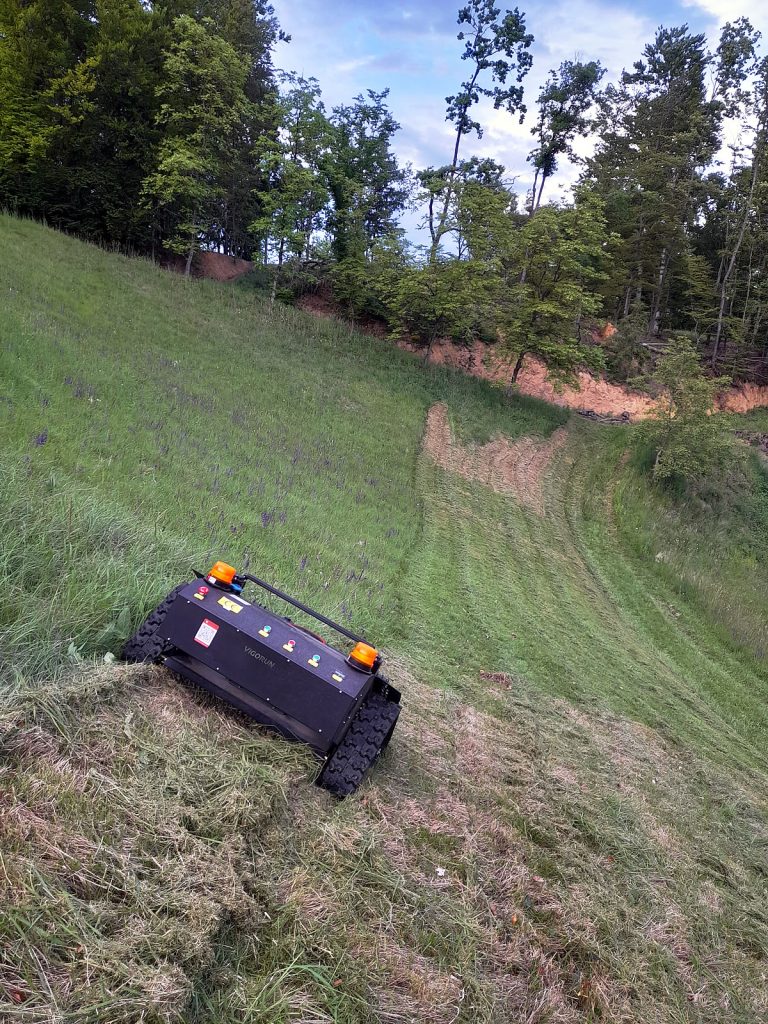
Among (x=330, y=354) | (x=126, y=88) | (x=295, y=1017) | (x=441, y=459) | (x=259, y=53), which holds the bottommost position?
(x=295, y=1017)

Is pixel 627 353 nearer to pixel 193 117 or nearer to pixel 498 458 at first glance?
pixel 498 458

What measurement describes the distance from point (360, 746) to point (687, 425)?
51.2 ft

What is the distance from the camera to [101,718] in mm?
2439

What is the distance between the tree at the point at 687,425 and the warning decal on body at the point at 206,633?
15382 mm

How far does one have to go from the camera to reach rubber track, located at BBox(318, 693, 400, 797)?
2.74 metres

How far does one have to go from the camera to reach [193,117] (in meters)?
21.9

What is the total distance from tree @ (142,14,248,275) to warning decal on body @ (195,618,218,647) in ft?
71.8

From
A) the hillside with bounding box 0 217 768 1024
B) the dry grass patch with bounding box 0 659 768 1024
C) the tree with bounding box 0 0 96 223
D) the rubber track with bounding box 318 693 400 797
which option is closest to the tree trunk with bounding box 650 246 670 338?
the hillside with bounding box 0 217 768 1024

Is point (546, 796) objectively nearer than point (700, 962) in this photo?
No

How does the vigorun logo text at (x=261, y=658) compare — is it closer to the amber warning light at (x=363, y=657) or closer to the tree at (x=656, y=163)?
the amber warning light at (x=363, y=657)

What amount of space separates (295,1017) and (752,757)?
21.2ft

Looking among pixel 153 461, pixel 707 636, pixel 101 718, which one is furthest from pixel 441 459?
pixel 101 718

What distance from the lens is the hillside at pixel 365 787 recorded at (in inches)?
72.1

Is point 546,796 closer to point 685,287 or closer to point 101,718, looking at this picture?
point 101,718
